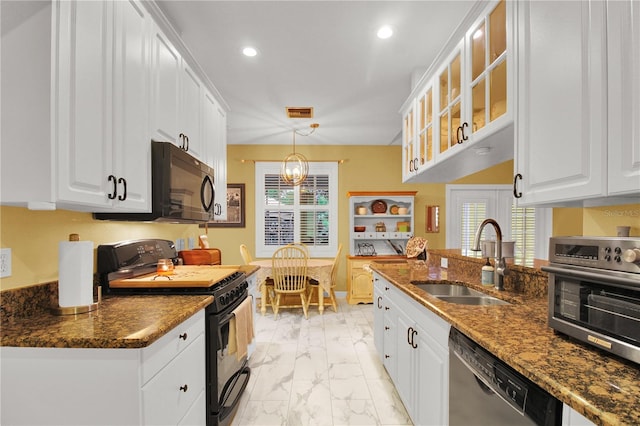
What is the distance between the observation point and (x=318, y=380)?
98.6 inches

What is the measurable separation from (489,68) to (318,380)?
256 cm

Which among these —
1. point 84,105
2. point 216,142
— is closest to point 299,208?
point 216,142

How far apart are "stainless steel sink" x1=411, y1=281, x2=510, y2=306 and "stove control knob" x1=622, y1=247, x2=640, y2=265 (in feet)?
3.22

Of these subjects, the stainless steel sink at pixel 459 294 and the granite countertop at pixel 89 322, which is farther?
the stainless steel sink at pixel 459 294

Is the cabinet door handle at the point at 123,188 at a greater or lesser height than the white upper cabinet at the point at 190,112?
lesser

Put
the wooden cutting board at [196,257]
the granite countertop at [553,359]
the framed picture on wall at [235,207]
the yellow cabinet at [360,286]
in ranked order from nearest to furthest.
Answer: the granite countertop at [553,359]
the wooden cutting board at [196,257]
the yellow cabinet at [360,286]
the framed picture on wall at [235,207]

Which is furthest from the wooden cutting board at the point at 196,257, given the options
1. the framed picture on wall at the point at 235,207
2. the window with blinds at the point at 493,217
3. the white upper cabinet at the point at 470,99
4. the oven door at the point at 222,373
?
the window with blinds at the point at 493,217

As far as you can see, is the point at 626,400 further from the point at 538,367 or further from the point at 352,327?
the point at 352,327

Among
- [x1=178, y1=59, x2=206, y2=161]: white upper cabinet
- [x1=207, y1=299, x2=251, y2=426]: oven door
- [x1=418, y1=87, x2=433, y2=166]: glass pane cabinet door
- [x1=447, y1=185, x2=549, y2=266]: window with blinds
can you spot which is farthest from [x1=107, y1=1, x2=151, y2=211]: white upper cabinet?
[x1=447, y1=185, x2=549, y2=266]: window with blinds

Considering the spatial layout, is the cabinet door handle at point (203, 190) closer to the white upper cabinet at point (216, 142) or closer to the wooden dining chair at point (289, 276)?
the white upper cabinet at point (216, 142)

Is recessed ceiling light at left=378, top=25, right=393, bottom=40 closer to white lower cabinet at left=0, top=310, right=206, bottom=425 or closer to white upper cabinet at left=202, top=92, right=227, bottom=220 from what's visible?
white upper cabinet at left=202, top=92, right=227, bottom=220

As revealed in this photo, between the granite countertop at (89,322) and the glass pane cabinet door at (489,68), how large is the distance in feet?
A: 6.07

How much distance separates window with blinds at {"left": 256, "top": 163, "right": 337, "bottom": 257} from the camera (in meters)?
5.39

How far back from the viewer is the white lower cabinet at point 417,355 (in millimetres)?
1408
